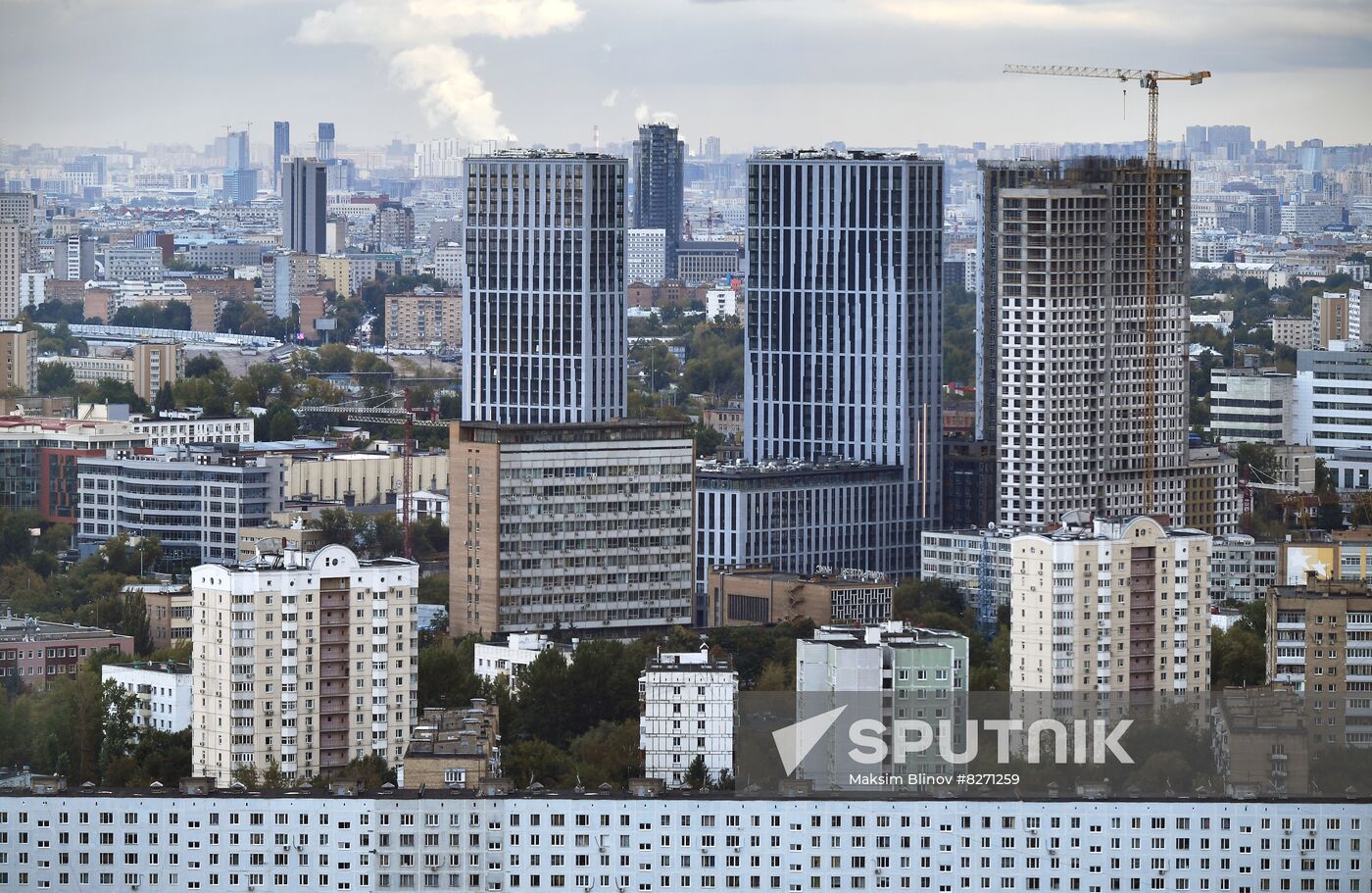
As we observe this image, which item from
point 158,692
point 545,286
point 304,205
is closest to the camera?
point 158,692

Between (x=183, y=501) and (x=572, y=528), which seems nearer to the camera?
(x=572, y=528)

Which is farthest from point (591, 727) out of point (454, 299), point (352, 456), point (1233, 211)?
point (1233, 211)

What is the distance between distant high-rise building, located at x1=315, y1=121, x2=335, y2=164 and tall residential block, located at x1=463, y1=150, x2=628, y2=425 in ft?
277

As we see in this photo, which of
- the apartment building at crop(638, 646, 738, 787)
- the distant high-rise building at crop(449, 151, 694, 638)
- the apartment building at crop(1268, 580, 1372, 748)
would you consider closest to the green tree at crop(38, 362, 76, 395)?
the distant high-rise building at crop(449, 151, 694, 638)

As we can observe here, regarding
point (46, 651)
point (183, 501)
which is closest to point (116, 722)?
point (46, 651)

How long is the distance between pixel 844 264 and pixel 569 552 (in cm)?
1352

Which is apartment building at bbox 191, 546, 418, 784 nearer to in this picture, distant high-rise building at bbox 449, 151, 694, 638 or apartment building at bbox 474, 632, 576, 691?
apartment building at bbox 474, 632, 576, 691

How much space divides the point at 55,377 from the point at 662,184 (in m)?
49.5

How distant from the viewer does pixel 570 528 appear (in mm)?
51094

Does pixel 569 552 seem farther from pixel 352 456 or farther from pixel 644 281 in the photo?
pixel 644 281

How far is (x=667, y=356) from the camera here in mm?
106938

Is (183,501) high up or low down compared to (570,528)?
down

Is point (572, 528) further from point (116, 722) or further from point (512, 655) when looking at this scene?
point (116, 722)

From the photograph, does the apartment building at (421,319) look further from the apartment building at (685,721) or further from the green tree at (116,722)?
the apartment building at (685,721)
